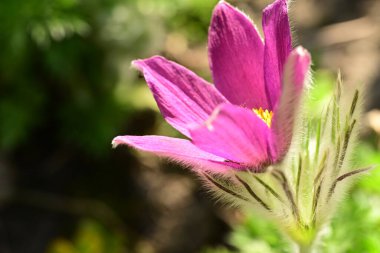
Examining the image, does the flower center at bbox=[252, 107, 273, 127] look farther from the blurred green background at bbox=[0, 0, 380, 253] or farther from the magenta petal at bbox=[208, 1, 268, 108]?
the blurred green background at bbox=[0, 0, 380, 253]

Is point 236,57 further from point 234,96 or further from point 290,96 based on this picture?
point 290,96

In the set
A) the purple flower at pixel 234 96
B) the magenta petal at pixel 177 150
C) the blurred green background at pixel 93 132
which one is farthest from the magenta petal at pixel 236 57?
the blurred green background at pixel 93 132

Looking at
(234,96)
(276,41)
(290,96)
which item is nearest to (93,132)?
(234,96)

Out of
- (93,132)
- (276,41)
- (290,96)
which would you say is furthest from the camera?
(93,132)

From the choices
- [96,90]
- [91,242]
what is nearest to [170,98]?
[91,242]

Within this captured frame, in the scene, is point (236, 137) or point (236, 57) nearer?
point (236, 137)

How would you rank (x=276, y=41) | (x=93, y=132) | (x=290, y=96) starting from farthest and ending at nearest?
1. (x=93, y=132)
2. (x=276, y=41)
3. (x=290, y=96)

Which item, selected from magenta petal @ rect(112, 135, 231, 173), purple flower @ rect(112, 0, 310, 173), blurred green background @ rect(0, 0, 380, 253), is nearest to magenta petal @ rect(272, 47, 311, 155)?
purple flower @ rect(112, 0, 310, 173)

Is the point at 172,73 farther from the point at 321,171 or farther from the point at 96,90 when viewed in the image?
the point at 96,90
